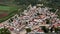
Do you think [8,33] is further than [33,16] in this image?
No

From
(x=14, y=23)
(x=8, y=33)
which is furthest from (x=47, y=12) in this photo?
(x=8, y=33)

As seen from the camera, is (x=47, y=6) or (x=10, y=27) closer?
(x=10, y=27)

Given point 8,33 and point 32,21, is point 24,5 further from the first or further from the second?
point 8,33

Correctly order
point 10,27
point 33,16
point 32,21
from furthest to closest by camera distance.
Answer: point 33,16
point 32,21
point 10,27

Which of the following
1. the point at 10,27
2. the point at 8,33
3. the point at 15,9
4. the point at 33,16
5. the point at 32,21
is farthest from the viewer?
the point at 15,9

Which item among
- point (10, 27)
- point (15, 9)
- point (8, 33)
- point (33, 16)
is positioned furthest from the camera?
point (15, 9)

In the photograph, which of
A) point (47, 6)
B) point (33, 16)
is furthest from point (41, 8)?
point (33, 16)

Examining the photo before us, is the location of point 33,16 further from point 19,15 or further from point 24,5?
point 24,5

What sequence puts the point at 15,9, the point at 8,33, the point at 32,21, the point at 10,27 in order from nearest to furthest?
1. the point at 8,33
2. the point at 10,27
3. the point at 32,21
4. the point at 15,9
